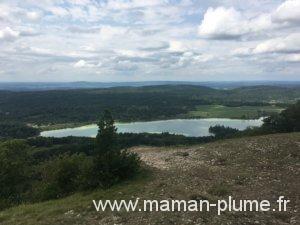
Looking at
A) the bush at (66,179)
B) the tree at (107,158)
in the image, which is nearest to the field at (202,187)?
the tree at (107,158)

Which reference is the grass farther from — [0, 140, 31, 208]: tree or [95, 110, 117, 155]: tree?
[0, 140, 31, 208]: tree

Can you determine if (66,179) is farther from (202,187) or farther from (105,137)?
(202,187)

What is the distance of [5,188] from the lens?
3872 cm

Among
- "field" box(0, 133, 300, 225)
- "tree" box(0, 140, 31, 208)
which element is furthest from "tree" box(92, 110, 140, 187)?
"tree" box(0, 140, 31, 208)

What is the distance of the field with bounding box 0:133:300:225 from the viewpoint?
20.5 m

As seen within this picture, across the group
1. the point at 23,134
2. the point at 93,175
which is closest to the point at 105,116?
the point at 93,175

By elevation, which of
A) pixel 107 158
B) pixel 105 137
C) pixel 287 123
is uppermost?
pixel 105 137

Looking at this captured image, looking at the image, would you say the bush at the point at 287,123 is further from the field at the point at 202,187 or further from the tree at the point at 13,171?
the tree at the point at 13,171

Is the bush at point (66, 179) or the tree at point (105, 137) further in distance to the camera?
the bush at point (66, 179)

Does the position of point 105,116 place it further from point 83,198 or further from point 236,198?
point 236,198

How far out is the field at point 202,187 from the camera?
2045 cm

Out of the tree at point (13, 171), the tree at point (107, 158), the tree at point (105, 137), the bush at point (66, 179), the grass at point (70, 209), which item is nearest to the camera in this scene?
the grass at point (70, 209)

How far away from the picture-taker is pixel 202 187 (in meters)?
25.0

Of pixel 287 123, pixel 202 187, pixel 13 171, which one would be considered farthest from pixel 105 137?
pixel 287 123
